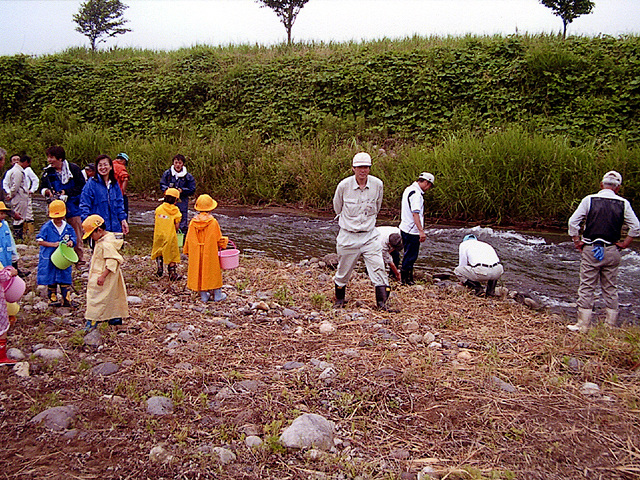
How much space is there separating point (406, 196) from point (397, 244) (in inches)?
29.9

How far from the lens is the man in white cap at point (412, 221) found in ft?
25.6

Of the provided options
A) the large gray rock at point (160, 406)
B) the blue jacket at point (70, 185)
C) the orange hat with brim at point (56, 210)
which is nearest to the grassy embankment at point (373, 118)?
the blue jacket at point (70, 185)

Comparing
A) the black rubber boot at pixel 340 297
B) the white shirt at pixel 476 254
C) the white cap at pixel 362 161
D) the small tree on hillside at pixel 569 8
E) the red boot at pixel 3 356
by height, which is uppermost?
the small tree on hillside at pixel 569 8

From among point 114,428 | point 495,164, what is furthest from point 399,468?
point 495,164

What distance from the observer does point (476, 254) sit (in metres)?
7.97

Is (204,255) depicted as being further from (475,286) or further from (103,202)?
(475,286)

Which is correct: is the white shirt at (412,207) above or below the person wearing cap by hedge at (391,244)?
above

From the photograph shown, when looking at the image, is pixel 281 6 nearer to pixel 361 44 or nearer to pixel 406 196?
pixel 361 44

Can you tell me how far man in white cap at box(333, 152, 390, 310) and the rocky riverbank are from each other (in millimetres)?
503

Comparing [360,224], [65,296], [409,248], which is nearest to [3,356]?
[65,296]

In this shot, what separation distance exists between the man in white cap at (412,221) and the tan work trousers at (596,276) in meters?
2.10

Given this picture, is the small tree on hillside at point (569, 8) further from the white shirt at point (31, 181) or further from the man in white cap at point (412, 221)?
the white shirt at point (31, 181)

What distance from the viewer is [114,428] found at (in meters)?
3.66

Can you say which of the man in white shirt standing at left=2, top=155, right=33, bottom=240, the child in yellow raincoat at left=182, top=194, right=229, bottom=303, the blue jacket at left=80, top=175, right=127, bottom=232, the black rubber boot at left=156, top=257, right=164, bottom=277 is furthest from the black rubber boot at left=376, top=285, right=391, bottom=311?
the man in white shirt standing at left=2, top=155, right=33, bottom=240
